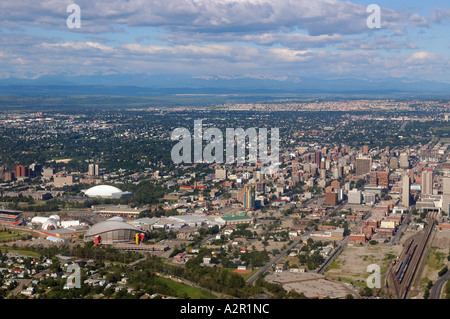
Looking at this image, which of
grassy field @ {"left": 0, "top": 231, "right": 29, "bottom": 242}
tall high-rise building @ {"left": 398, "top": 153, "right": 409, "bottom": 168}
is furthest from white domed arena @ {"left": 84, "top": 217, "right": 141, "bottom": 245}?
tall high-rise building @ {"left": 398, "top": 153, "right": 409, "bottom": 168}

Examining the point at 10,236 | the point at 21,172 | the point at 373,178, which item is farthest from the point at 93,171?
the point at 373,178

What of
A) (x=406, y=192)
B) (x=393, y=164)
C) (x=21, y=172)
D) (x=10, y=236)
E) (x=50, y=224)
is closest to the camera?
(x=10, y=236)

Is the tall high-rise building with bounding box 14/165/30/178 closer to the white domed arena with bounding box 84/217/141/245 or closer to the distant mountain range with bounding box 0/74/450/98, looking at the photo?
the white domed arena with bounding box 84/217/141/245

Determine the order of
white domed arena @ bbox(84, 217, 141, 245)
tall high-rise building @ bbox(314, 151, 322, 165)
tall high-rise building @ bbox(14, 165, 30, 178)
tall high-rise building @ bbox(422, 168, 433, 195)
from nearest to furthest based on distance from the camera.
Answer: white domed arena @ bbox(84, 217, 141, 245), tall high-rise building @ bbox(422, 168, 433, 195), tall high-rise building @ bbox(14, 165, 30, 178), tall high-rise building @ bbox(314, 151, 322, 165)

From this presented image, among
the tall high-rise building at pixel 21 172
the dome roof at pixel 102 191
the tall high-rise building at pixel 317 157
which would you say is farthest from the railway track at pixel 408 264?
the tall high-rise building at pixel 21 172

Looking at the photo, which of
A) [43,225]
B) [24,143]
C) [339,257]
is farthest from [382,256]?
[24,143]

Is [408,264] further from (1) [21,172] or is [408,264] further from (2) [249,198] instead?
(1) [21,172]
